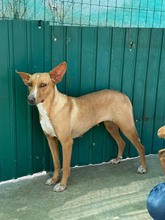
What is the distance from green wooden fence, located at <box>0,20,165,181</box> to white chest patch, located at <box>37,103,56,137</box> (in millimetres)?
281

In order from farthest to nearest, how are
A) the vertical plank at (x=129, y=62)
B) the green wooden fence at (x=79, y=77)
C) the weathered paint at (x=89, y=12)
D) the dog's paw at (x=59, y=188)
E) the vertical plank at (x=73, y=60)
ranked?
the weathered paint at (x=89, y=12) < the vertical plank at (x=129, y=62) < the vertical plank at (x=73, y=60) < the dog's paw at (x=59, y=188) < the green wooden fence at (x=79, y=77)

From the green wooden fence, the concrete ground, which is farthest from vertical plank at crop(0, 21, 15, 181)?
the concrete ground

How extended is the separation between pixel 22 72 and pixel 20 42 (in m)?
0.39

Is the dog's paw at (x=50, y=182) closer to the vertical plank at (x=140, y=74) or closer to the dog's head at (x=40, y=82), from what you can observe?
the dog's head at (x=40, y=82)

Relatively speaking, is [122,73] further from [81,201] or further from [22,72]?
[81,201]

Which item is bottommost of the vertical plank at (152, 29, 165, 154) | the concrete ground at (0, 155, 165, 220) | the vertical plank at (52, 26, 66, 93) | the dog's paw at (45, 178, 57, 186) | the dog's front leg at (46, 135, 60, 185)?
the concrete ground at (0, 155, 165, 220)

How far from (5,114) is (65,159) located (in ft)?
2.85

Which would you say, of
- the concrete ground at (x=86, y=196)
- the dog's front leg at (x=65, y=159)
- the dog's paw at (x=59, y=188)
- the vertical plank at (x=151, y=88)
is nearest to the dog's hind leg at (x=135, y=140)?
the concrete ground at (x=86, y=196)

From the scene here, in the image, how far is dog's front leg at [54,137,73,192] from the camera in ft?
12.3

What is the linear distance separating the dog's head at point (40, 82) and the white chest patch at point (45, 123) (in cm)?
18

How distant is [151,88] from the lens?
4.58 m

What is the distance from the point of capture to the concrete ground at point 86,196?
11.0 feet

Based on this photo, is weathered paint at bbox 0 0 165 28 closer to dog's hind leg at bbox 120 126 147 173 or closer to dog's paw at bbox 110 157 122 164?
dog's hind leg at bbox 120 126 147 173

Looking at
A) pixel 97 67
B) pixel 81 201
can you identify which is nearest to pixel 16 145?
pixel 81 201
